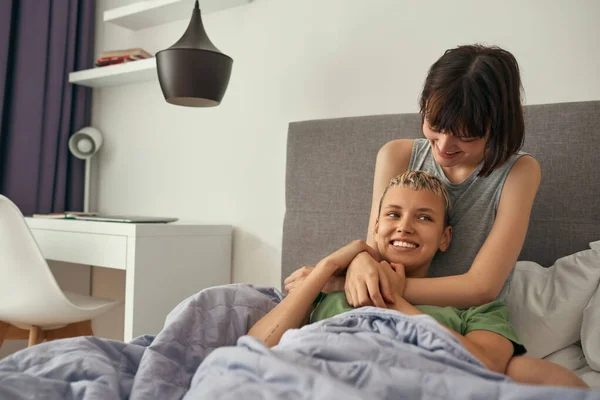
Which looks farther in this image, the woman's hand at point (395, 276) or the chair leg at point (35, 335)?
the chair leg at point (35, 335)

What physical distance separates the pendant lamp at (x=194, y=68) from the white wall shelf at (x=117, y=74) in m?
0.48

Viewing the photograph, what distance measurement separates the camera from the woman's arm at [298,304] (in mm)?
1105

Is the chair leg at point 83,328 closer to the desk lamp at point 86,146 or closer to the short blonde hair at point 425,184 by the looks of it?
the desk lamp at point 86,146

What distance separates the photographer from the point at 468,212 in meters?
1.36

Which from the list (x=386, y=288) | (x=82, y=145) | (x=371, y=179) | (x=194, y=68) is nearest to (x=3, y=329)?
(x=82, y=145)

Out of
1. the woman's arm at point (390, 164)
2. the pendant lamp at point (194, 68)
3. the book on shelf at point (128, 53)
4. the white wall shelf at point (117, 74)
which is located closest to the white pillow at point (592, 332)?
the woman's arm at point (390, 164)

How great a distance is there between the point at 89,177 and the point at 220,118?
2.70ft

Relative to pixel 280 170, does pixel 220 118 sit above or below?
above

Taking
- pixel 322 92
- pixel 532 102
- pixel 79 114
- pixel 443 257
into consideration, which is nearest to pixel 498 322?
pixel 443 257

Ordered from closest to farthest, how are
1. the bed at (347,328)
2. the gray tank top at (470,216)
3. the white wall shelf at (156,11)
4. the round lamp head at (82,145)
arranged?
the bed at (347,328) → the gray tank top at (470,216) → the white wall shelf at (156,11) → the round lamp head at (82,145)

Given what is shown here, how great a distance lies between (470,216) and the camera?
135cm

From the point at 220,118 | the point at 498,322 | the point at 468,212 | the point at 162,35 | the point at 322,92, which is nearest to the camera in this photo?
the point at 498,322

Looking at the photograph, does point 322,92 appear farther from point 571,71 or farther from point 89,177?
point 89,177

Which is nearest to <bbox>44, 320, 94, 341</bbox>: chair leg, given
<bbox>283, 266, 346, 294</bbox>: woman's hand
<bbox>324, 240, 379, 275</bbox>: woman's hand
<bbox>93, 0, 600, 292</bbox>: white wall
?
<bbox>93, 0, 600, 292</bbox>: white wall
